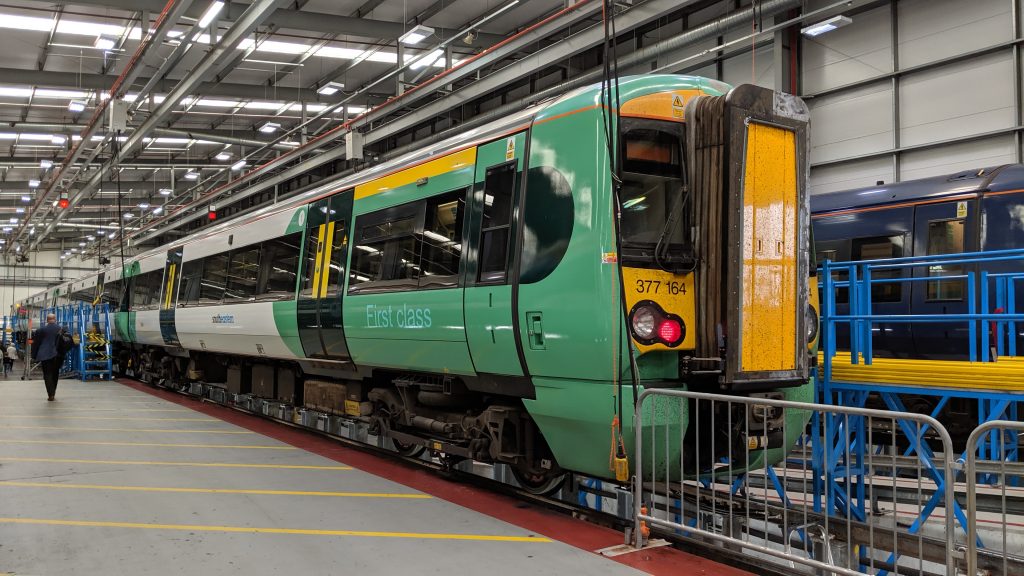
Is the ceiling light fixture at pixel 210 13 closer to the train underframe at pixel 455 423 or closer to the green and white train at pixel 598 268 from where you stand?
the green and white train at pixel 598 268

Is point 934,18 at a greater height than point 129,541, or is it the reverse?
point 934,18

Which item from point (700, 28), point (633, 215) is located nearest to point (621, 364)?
point (633, 215)

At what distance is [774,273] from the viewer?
4.93 metres

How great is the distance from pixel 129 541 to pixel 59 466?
311 cm

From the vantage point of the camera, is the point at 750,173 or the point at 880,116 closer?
the point at 750,173

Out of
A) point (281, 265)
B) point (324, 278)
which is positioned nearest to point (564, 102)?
point (324, 278)

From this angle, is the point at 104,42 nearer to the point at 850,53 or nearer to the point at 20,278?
the point at 850,53

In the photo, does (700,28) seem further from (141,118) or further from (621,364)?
(141,118)

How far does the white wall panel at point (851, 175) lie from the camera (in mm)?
12341

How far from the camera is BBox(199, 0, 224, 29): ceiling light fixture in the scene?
9699 mm

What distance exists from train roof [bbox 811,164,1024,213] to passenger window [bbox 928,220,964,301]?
1.29 feet

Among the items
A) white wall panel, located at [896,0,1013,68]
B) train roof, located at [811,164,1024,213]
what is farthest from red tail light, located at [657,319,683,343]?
white wall panel, located at [896,0,1013,68]

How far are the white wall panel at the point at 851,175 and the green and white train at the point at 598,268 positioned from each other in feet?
27.2

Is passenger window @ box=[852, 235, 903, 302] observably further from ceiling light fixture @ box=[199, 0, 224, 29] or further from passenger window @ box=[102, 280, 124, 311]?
passenger window @ box=[102, 280, 124, 311]
